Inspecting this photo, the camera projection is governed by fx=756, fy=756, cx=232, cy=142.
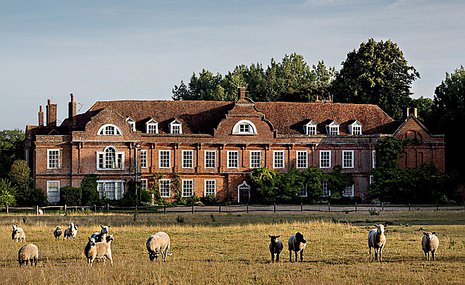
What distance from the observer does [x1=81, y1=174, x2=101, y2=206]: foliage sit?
60.3m

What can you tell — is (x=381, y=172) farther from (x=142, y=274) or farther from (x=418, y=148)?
(x=142, y=274)

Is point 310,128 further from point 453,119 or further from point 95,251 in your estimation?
point 95,251

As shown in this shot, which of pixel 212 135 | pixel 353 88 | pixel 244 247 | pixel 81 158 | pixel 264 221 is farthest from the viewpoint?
pixel 353 88

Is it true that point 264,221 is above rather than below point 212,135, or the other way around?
below

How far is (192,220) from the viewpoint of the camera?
44.8 meters

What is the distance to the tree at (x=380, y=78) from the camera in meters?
83.4

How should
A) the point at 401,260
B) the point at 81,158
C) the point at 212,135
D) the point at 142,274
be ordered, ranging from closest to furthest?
1. the point at 142,274
2. the point at 401,260
3. the point at 81,158
4. the point at 212,135

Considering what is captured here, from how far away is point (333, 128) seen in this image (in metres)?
69.4

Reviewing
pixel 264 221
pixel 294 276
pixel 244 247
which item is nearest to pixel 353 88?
pixel 264 221

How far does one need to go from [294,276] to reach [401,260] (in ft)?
18.3

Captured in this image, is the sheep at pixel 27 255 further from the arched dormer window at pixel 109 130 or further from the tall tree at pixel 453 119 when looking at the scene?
the tall tree at pixel 453 119

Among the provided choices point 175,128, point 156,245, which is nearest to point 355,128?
point 175,128

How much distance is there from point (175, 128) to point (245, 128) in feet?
20.5

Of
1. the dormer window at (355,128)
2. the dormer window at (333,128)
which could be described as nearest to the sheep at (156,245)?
the dormer window at (333,128)
